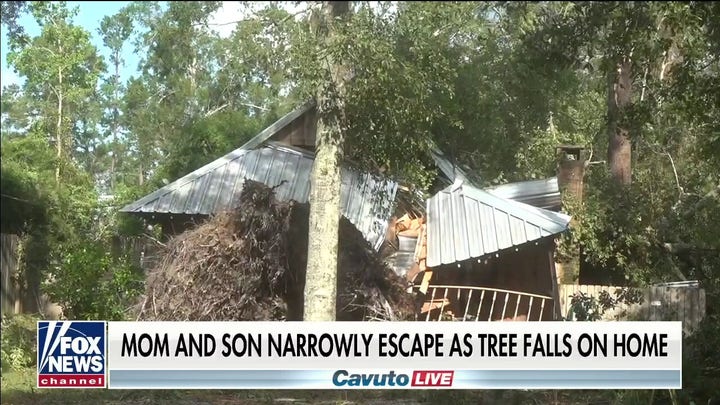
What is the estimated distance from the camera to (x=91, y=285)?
45.4ft

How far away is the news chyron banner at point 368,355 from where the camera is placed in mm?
8250

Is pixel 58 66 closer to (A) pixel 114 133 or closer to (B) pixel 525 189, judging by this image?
(A) pixel 114 133

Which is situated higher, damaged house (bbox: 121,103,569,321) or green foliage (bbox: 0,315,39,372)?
damaged house (bbox: 121,103,569,321)

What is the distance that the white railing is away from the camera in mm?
13828

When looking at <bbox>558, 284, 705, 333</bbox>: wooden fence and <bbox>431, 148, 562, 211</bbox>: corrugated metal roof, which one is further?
<bbox>431, 148, 562, 211</bbox>: corrugated metal roof

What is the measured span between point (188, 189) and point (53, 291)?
299cm

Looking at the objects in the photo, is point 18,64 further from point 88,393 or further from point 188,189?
point 88,393

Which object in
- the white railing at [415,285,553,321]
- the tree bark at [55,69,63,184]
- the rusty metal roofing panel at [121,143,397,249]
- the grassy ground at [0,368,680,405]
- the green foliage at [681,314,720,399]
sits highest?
the tree bark at [55,69,63,184]

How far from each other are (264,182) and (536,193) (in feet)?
18.0

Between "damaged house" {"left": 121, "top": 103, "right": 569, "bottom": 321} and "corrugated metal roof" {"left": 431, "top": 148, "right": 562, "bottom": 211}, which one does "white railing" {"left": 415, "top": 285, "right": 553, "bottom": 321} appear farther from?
"corrugated metal roof" {"left": 431, "top": 148, "right": 562, "bottom": 211}

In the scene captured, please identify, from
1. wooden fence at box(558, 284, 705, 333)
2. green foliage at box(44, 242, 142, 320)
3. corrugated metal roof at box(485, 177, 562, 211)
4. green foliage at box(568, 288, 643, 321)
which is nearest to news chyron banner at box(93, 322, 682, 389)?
green foliage at box(568, 288, 643, 321)

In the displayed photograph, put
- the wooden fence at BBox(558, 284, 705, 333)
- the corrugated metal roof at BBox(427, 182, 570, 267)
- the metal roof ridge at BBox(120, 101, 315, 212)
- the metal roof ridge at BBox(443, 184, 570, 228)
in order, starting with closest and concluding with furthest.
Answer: the wooden fence at BBox(558, 284, 705, 333)
the corrugated metal roof at BBox(427, 182, 570, 267)
the metal roof ridge at BBox(443, 184, 570, 228)
the metal roof ridge at BBox(120, 101, 315, 212)

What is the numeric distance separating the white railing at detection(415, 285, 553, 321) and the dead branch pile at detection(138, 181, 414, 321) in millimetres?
664

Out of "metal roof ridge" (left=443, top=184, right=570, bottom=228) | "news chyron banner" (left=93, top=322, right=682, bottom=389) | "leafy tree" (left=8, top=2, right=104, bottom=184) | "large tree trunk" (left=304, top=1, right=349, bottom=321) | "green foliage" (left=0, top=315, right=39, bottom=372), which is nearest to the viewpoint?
"news chyron banner" (left=93, top=322, right=682, bottom=389)
